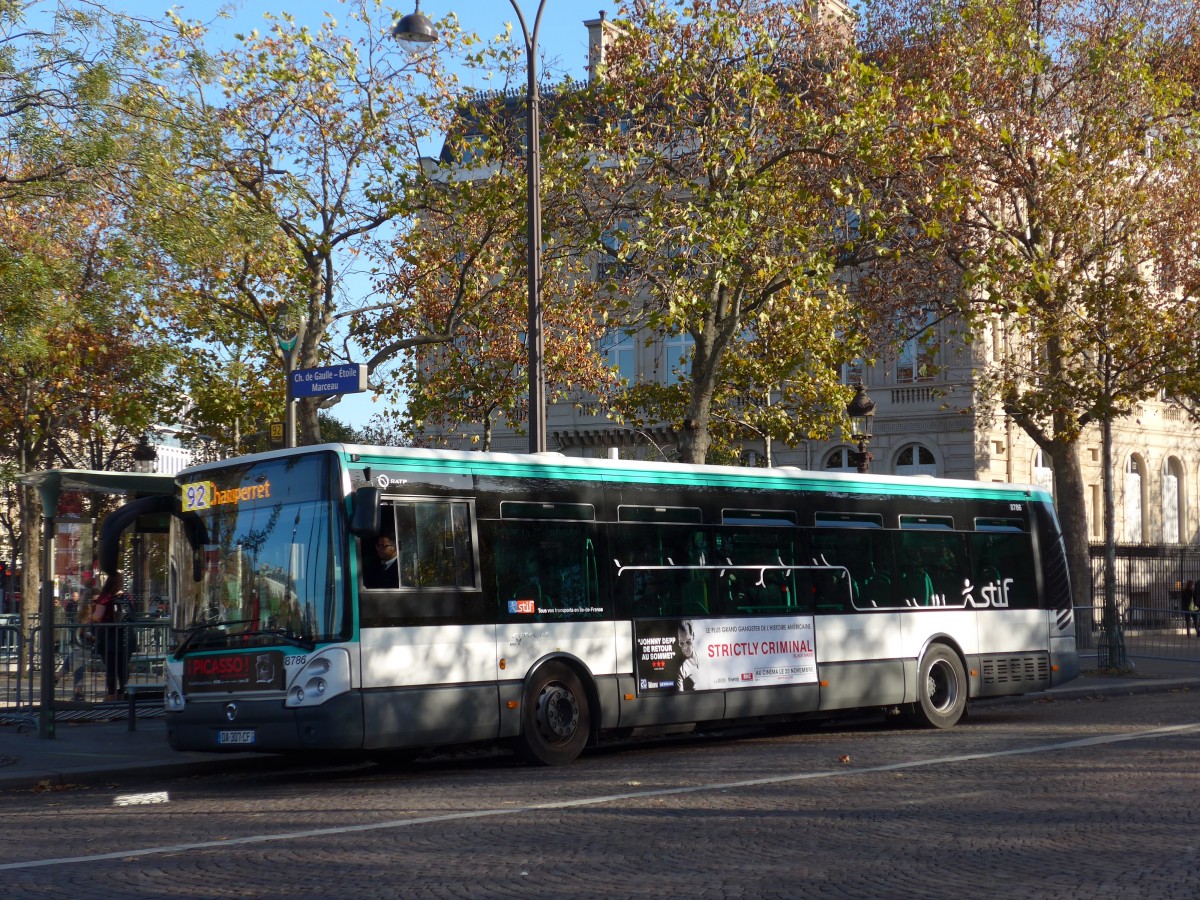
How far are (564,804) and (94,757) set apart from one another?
5.48m

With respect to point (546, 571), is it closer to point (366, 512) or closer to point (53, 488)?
point (366, 512)

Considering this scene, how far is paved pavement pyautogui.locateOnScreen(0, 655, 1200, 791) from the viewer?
12.9m

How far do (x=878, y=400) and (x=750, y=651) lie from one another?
32.8 m

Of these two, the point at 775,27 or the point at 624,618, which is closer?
the point at 624,618

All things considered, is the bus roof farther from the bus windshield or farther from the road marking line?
the road marking line

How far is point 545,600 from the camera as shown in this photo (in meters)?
13.9

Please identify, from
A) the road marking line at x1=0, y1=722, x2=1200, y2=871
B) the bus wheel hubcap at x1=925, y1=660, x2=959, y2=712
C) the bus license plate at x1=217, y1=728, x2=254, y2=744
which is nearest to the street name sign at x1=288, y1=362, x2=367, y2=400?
the bus license plate at x1=217, y1=728, x2=254, y2=744

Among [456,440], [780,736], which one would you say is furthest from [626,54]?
[456,440]

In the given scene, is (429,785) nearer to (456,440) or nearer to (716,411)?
(716,411)

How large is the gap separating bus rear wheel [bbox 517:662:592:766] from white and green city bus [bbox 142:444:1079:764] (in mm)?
21

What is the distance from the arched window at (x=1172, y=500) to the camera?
2068 inches

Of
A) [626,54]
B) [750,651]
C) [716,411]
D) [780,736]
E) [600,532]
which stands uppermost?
[626,54]

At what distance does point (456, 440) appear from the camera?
46.6 meters

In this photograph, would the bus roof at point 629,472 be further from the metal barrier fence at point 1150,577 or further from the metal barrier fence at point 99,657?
the metal barrier fence at point 1150,577
